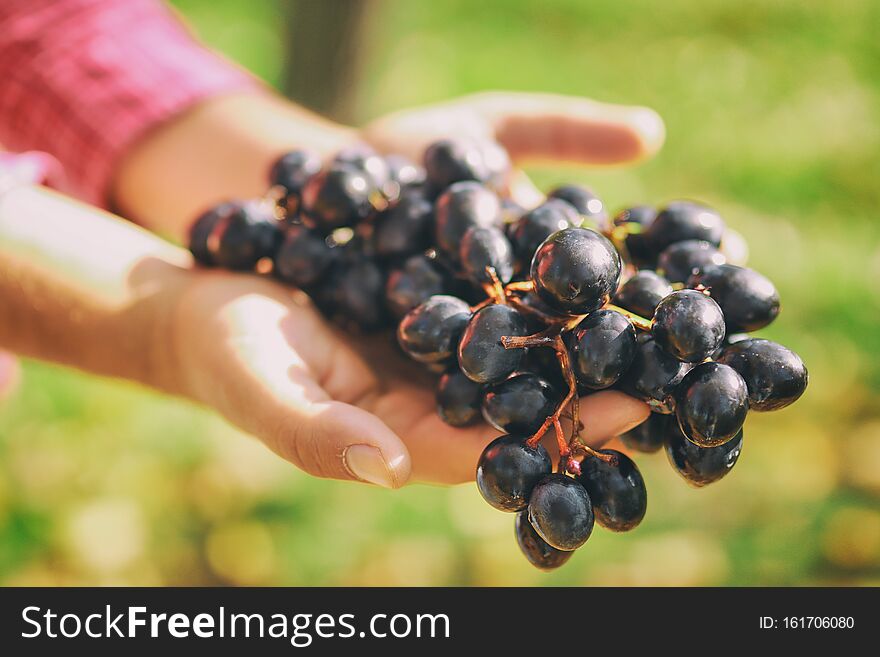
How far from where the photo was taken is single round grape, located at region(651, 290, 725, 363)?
3.73 feet

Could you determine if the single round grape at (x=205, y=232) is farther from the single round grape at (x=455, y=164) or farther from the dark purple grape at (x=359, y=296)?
the single round grape at (x=455, y=164)

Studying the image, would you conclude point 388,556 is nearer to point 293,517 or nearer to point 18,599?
point 293,517

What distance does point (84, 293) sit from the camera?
1665 millimetres

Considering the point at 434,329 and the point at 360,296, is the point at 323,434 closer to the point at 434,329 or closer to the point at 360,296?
the point at 434,329

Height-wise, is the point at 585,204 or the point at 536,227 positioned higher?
the point at 585,204

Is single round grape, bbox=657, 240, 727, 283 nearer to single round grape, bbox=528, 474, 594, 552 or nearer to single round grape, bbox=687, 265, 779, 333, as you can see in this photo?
single round grape, bbox=687, 265, 779, 333

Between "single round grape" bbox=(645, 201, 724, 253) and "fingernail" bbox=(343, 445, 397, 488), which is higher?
"single round grape" bbox=(645, 201, 724, 253)

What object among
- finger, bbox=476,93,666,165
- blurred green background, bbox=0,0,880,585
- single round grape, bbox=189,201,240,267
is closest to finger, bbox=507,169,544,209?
finger, bbox=476,93,666,165

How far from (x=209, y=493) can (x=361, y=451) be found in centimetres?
153

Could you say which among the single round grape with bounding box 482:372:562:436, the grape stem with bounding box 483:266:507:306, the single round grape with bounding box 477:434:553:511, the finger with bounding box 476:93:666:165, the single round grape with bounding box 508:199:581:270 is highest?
the finger with bounding box 476:93:666:165

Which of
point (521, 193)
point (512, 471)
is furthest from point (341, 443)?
point (521, 193)

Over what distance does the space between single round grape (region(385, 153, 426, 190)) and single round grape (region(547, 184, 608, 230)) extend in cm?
30

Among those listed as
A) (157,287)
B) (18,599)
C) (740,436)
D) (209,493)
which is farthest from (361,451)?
(209,493)

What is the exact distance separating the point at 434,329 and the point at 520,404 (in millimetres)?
188
